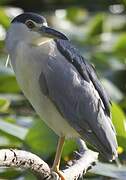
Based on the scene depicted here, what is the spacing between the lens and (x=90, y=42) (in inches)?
127

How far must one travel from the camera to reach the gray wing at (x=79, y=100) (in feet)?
5.70

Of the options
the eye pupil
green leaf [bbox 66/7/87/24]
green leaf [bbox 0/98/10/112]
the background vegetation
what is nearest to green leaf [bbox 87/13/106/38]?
the background vegetation

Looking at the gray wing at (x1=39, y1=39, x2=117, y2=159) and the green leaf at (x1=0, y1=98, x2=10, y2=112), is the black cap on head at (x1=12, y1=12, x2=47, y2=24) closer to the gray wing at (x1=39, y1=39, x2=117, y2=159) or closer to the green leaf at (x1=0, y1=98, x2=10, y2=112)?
the gray wing at (x1=39, y1=39, x2=117, y2=159)

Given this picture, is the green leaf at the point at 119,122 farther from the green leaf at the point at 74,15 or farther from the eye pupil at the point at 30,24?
the green leaf at the point at 74,15

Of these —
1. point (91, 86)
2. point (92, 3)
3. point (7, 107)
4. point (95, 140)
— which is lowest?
point (92, 3)

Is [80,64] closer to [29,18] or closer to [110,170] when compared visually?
[29,18]

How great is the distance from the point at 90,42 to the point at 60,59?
1.50 m

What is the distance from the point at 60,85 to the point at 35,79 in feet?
0.21

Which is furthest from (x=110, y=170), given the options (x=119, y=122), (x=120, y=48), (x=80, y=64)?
(x=120, y=48)

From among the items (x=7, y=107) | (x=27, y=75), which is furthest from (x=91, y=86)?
(x=7, y=107)

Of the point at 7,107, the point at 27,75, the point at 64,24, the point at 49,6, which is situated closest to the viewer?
the point at 27,75

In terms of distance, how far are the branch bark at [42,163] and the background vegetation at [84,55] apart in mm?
102

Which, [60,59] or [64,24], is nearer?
[60,59]

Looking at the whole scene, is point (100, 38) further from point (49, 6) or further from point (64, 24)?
point (49, 6)
